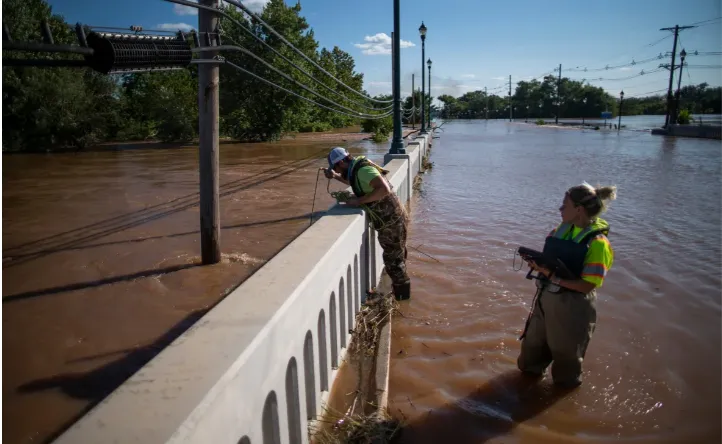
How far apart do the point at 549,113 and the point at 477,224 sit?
118 m

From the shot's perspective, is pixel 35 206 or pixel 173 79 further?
pixel 173 79

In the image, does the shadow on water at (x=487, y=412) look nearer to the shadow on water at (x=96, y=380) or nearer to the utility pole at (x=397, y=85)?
the shadow on water at (x=96, y=380)

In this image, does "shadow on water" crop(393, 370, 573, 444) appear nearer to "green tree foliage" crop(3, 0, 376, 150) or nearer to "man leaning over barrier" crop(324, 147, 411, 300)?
"man leaning over barrier" crop(324, 147, 411, 300)

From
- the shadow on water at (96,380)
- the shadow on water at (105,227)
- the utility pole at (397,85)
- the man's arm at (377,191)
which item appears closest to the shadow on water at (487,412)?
the man's arm at (377,191)

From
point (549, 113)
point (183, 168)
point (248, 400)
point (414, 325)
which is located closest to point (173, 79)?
point (183, 168)

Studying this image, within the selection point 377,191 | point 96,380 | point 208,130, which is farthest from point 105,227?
point 377,191

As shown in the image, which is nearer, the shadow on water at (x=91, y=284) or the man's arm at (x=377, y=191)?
the man's arm at (x=377, y=191)

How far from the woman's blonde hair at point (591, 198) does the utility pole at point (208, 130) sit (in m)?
3.97

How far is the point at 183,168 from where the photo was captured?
18.0 m

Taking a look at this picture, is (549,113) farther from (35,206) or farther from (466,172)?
(35,206)

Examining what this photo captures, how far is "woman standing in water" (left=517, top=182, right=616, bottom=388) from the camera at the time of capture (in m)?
3.36

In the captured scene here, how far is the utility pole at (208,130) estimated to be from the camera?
5.40 m

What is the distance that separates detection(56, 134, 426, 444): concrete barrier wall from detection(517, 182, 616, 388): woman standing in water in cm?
155

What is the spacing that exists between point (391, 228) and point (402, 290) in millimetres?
814
